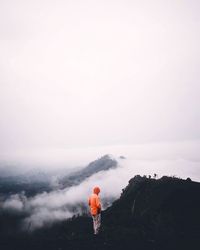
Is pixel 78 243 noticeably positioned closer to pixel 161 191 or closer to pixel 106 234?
pixel 106 234

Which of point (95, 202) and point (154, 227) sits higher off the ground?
point (95, 202)

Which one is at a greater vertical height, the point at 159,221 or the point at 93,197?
the point at 93,197

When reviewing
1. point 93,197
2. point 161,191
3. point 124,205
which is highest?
point 93,197

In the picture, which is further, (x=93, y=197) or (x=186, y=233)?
(x=186, y=233)

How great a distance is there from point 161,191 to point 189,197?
8.50 meters

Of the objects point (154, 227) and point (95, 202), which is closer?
point (95, 202)

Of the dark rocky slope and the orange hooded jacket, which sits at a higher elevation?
the orange hooded jacket

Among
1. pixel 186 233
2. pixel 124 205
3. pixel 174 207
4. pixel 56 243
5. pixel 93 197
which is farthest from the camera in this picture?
pixel 124 205

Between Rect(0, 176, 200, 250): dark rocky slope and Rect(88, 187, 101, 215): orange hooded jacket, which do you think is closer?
Rect(88, 187, 101, 215): orange hooded jacket

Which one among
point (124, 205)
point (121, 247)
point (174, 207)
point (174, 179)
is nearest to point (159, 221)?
point (174, 207)

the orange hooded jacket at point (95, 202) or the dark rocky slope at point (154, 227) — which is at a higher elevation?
the orange hooded jacket at point (95, 202)

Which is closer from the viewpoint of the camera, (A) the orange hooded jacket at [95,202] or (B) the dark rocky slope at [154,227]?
(A) the orange hooded jacket at [95,202]

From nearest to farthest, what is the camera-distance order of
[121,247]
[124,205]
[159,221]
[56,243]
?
[121,247], [56,243], [159,221], [124,205]

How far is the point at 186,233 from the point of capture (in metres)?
27.8
